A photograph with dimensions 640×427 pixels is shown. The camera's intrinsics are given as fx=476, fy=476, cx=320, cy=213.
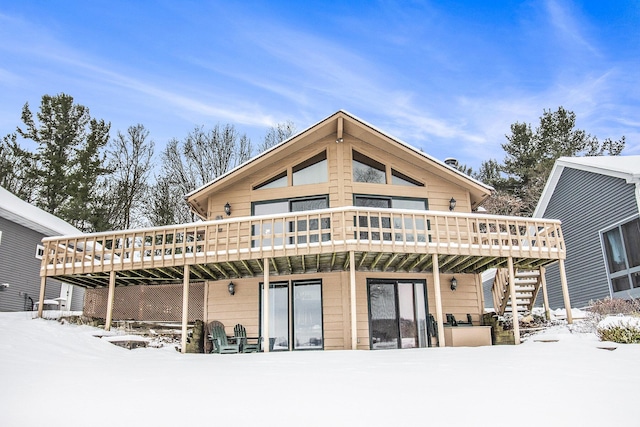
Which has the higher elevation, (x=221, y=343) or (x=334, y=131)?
(x=334, y=131)

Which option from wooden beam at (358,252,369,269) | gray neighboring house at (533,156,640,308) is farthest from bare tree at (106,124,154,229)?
gray neighboring house at (533,156,640,308)

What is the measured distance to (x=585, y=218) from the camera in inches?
632

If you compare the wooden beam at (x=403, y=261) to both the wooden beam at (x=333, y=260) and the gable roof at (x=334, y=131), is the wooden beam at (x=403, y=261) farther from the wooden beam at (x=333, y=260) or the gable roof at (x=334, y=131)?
the gable roof at (x=334, y=131)

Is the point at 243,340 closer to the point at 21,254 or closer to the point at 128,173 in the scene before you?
the point at 21,254

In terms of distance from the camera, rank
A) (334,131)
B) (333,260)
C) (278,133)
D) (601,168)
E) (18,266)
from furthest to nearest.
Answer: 1. (278,133)
2. (18,266)
3. (601,168)
4. (334,131)
5. (333,260)

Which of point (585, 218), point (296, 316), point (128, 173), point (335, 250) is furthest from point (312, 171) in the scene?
point (128, 173)

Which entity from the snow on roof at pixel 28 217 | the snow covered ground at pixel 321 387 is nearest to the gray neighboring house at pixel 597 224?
the snow covered ground at pixel 321 387

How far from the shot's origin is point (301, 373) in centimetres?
762

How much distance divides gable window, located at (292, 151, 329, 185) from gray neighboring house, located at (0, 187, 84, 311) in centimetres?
934

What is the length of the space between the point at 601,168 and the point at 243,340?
11.8 metres
